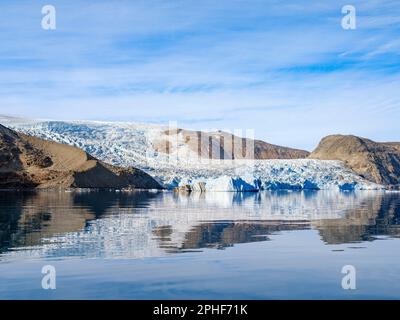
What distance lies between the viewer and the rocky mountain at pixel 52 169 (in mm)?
94250

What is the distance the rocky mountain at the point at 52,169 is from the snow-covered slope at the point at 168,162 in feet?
35.6

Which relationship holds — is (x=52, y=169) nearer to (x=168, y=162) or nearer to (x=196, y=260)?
(x=168, y=162)

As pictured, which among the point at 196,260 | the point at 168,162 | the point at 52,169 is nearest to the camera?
the point at 196,260

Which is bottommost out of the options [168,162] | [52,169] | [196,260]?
[196,260]

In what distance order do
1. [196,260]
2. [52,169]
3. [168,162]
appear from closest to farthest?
1. [196,260]
2. [52,169]
3. [168,162]

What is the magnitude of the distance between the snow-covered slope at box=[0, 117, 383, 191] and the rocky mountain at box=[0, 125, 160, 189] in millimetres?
10849

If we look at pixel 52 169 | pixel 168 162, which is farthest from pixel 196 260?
pixel 168 162

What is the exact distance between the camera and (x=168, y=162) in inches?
5069

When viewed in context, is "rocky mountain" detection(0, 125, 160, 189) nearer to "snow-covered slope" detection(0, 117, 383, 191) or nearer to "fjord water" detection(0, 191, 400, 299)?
"snow-covered slope" detection(0, 117, 383, 191)

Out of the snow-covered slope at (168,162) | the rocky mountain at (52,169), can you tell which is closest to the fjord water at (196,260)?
the rocky mountain at (52,169)

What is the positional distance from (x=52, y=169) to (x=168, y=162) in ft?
111

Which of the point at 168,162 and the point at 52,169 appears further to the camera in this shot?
the point at 168,162

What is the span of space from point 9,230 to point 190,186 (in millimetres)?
74089
